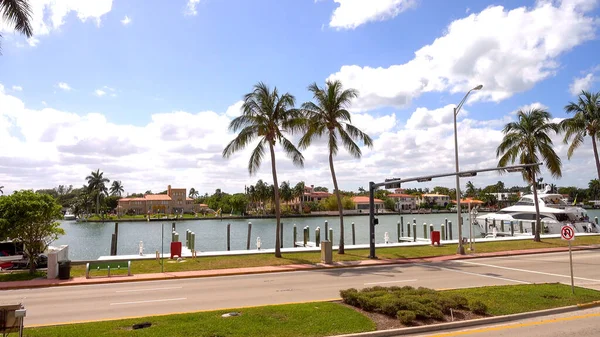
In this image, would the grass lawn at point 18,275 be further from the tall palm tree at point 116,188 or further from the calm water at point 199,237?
the tall palm tree at point 116,188

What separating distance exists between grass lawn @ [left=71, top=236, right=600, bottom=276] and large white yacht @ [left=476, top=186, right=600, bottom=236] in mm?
13584

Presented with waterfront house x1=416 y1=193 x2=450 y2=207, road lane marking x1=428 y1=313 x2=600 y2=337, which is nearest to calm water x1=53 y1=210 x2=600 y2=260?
road lane marking x1=428 y1=313 x2=600 y2=337

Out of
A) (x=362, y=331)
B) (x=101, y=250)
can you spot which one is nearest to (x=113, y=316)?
(x=362, y=331)

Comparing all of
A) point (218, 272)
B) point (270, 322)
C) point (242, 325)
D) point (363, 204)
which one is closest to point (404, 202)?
point (363, 204)

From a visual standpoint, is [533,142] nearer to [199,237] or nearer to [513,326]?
[513,326]

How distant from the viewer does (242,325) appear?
34.9 ft

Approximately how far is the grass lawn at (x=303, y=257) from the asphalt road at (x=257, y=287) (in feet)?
10.0

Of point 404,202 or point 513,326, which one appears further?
point 404,202

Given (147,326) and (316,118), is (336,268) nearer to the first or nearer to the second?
(316,118)

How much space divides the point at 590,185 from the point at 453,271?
198160 millimetres

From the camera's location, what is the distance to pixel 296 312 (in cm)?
1196

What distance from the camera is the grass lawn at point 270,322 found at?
402 inches

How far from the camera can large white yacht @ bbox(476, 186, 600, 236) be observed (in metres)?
48.9

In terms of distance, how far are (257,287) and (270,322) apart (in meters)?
7.28
